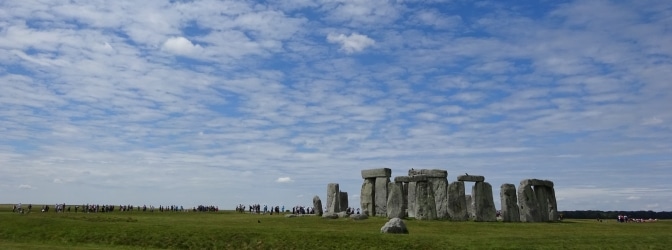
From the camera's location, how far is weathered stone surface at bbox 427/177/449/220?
3312cm

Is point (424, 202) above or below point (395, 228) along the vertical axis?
above

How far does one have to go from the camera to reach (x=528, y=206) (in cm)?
3294

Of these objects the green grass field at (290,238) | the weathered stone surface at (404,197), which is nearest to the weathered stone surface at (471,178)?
the weathered stone surface at (404,197)

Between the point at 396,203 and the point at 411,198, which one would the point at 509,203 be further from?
the point at 396,203

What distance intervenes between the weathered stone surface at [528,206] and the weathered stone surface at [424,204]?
4.98m

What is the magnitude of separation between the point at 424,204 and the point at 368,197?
17.6 ft

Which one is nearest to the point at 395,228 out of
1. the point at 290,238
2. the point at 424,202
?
the point at 290,238

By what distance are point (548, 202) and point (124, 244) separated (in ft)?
80.0

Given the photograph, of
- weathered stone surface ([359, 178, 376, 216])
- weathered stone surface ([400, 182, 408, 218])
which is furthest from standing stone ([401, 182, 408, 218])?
weathered stone surface ([359, 178, 376, 216])

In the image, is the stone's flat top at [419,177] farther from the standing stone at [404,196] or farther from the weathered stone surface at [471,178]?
the weathered stone surface at [471,178]

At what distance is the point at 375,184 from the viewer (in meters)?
37.4

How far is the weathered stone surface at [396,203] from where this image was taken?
1325 inches

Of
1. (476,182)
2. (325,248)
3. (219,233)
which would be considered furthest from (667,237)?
(219,233)

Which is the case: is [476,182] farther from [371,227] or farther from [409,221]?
[371,227]
